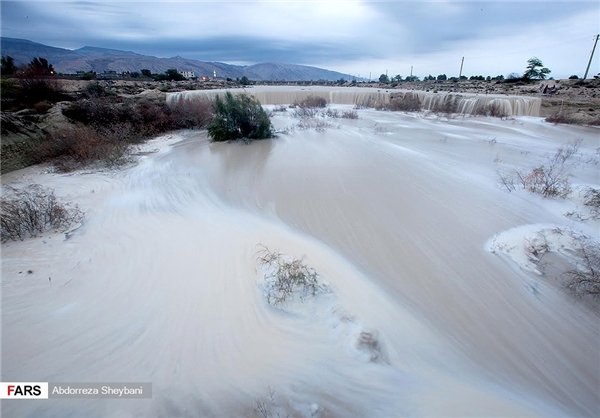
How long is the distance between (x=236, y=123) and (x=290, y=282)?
10082mm

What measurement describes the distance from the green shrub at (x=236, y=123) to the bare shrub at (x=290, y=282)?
9.31m

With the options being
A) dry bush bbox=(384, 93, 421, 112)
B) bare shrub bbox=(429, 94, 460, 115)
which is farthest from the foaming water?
dry bush bbox=(384, 93, 421, 112)

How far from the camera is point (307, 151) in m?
10.1

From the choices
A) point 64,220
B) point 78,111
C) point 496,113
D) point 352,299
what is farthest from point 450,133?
point 78,111

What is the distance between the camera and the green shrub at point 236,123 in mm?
11797

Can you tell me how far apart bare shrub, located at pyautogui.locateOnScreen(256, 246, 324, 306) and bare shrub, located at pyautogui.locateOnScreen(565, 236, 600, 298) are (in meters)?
3.30

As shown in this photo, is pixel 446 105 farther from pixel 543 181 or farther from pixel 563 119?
pixel 543 181

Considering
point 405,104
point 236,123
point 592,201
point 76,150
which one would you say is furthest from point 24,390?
point 405,104

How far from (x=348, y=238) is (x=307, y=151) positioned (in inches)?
237

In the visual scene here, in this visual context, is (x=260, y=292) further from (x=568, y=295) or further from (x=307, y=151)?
(x=307, y=151)

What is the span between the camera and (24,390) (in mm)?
2271

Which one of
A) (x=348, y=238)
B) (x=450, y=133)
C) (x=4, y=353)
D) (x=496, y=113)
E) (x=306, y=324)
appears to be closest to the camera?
(x=4, y=353)

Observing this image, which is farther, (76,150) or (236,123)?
(236,123)

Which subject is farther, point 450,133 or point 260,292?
point 450,133
